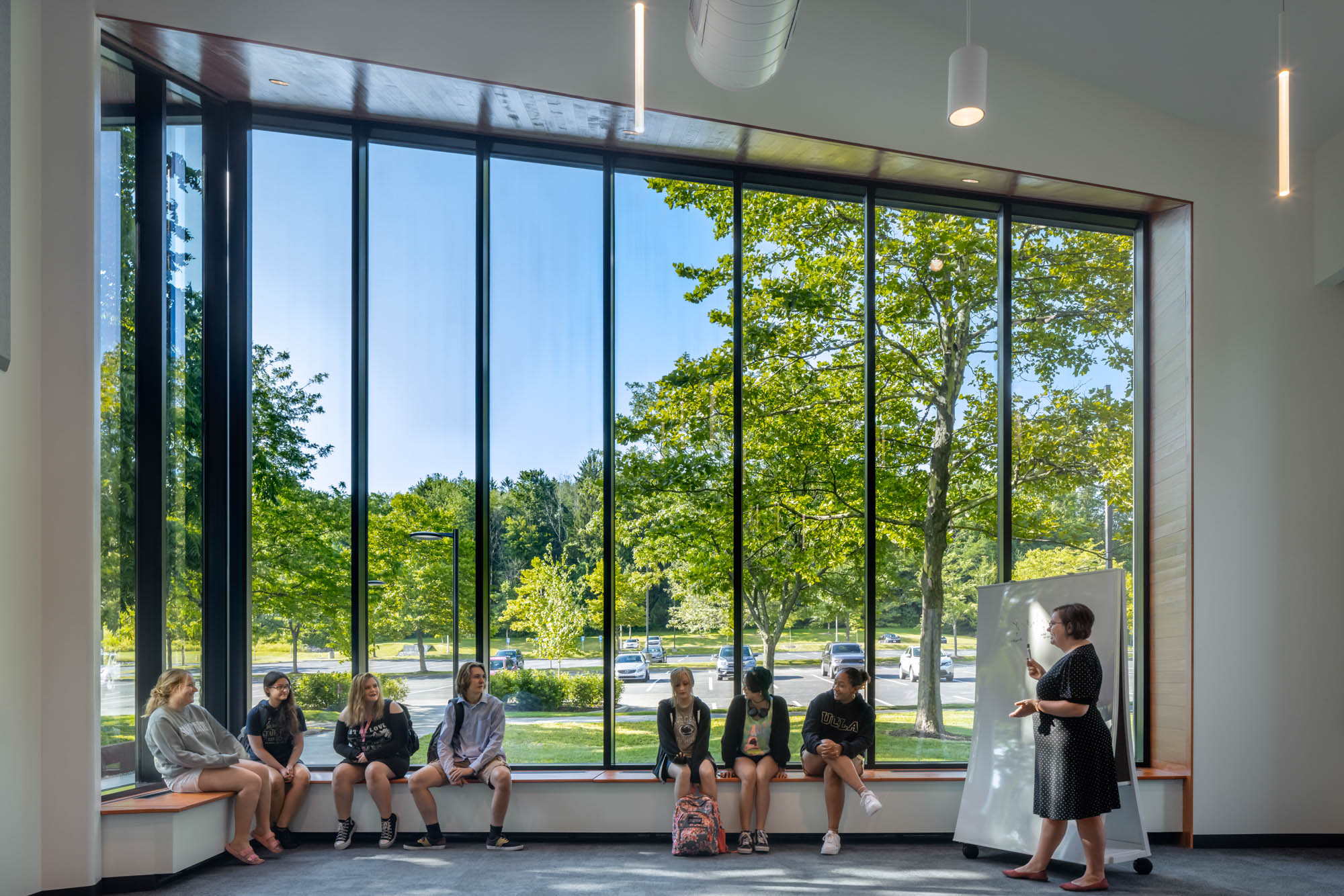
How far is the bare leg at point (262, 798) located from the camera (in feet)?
17.4

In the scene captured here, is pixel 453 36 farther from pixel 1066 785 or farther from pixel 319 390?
pixel 1066 785

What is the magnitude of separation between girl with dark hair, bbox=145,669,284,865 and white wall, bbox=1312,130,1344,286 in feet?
25.0

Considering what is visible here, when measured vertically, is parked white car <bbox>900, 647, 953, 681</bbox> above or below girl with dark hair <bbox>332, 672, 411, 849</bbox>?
above

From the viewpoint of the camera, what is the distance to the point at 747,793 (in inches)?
219

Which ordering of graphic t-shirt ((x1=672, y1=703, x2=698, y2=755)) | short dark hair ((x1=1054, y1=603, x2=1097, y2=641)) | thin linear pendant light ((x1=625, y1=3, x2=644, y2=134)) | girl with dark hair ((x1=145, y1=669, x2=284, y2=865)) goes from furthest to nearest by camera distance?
graphic t-shirt ((x1=672, y1=703, x2=698, y2=755)) → girl with dark hair ((x1=145, y1=669, x2=284, y2=865)) → short dark hair ((x1=1054, y1=603, x2=1097, y2=641)) → thin linear pendant light ((x1=625, y1=3, x2=644, y2=134))

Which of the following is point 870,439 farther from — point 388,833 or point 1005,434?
point 388,833

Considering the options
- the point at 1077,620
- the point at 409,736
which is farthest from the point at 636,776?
the point at 1077,620

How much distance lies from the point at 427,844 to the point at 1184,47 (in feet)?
22.0

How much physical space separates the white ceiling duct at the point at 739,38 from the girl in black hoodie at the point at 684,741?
3543mm

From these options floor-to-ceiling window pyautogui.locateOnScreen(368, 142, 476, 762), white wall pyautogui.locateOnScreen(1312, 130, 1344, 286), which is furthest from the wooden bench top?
white wall pyautogui.locateOnScreen(1312, 130, 1344, 286)

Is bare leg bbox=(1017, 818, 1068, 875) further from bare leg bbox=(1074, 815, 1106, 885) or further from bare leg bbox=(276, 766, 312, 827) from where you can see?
→ bare leg bbox=(276, 766, 312, 827)

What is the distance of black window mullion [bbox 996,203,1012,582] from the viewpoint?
649 cm

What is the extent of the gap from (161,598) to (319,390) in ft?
5.17

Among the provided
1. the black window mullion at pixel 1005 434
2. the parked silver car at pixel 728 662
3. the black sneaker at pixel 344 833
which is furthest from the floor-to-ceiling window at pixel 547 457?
the black window mullion at pixel 1005 434
